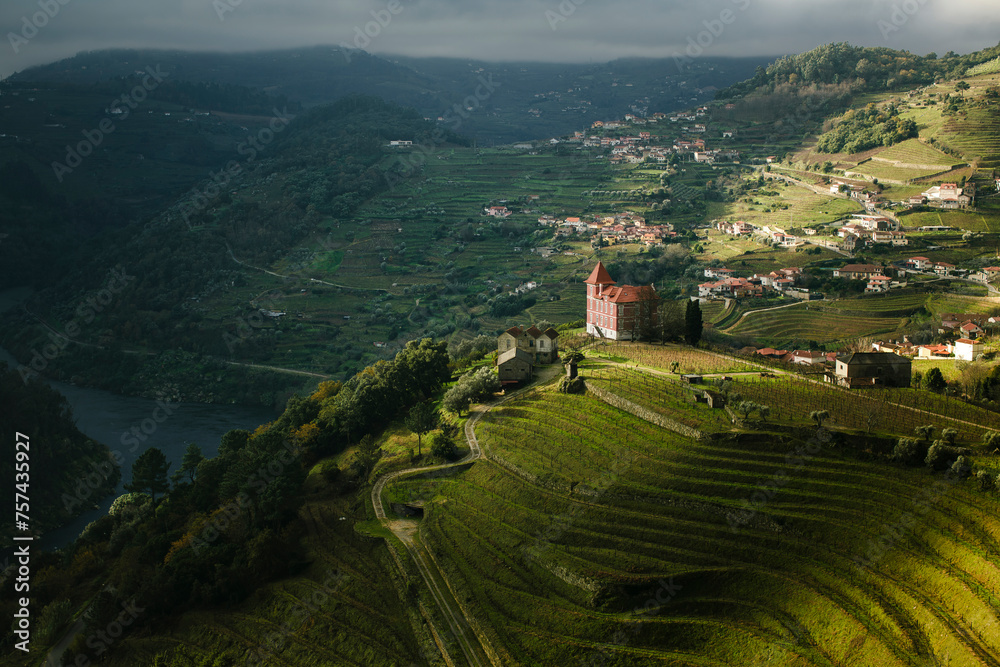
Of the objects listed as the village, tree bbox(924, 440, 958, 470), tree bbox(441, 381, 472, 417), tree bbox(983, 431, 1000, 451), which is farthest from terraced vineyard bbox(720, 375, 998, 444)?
tree bbox(441, 381, 472, 417)

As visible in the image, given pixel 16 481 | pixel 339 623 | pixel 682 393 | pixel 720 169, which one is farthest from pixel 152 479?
pixel 720 169

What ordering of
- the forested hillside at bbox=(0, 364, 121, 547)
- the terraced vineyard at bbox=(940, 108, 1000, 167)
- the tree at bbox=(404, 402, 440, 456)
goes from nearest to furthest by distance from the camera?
the tree at bbox=(404, 402, 440, 456) < the forested hillside at bbox=(0, 364, 121, 547) < the terraced vineyard at bbox=(940, 108, 1000, 167)

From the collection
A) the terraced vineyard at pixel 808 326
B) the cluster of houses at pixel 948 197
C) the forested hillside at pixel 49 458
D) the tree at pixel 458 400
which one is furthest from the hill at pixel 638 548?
the cluster of houses at pixel 948 197

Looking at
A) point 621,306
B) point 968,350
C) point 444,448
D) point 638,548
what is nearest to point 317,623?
point 444,448

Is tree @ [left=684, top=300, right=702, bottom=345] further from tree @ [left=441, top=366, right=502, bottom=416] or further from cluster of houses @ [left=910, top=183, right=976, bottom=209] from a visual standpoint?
cluster of houses @ [left=910, top=183, right=976, bottom=209]

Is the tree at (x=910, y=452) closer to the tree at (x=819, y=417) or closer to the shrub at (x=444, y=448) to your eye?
the tree at (x=819, y=417)

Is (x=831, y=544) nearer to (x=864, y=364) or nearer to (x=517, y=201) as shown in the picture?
(x=864, y=364)
